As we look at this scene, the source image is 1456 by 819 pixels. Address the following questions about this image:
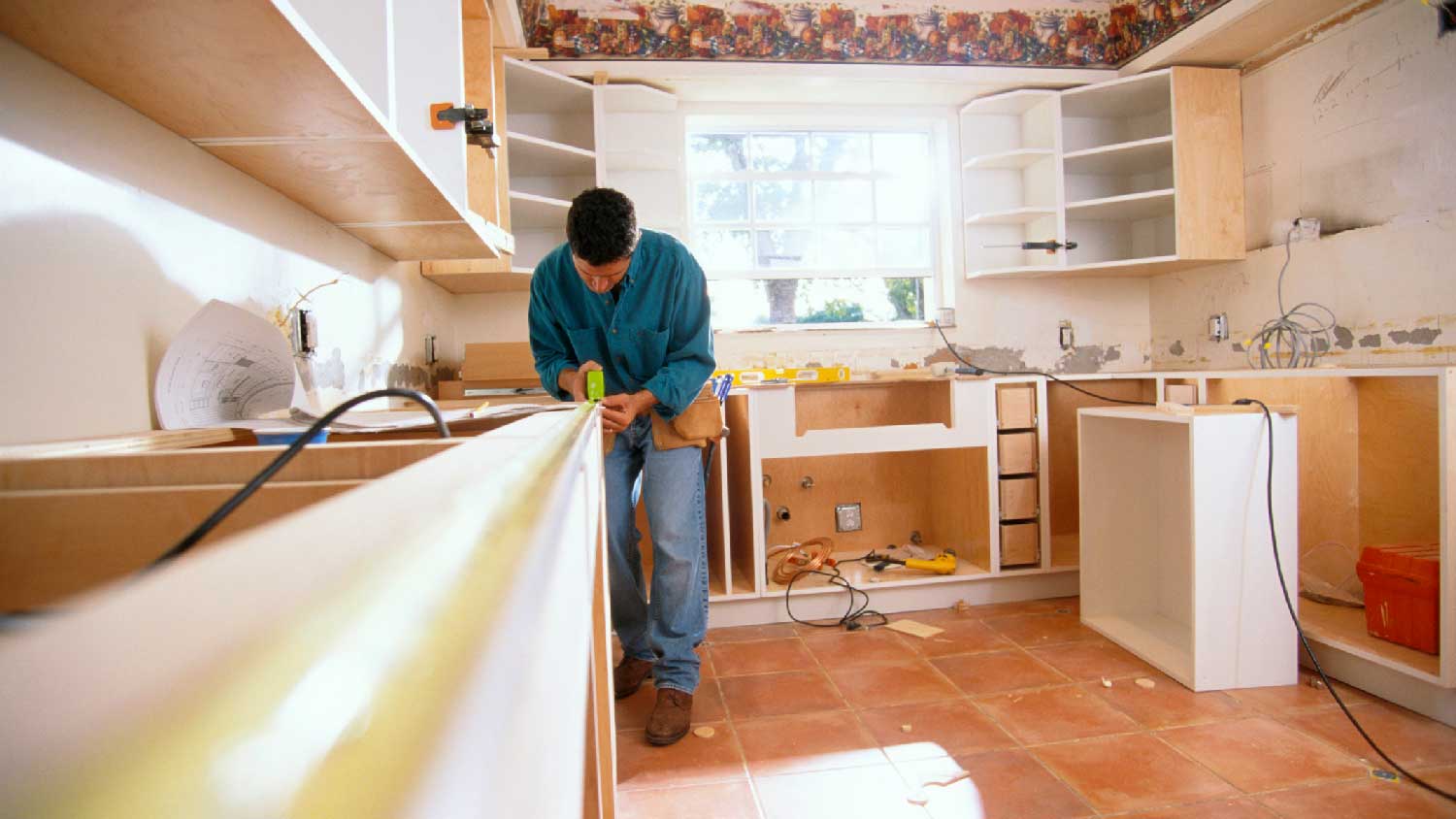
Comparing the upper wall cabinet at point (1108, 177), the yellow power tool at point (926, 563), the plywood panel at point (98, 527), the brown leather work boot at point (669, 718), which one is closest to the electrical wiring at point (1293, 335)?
the upper wall cabinet at point (1108, 177)

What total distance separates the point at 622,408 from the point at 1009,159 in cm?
267

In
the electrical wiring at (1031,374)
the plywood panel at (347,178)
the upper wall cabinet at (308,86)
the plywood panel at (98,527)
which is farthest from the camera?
the electrical wiring at (1031,374)

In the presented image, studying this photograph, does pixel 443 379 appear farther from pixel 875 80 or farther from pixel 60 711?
pixel 60 711

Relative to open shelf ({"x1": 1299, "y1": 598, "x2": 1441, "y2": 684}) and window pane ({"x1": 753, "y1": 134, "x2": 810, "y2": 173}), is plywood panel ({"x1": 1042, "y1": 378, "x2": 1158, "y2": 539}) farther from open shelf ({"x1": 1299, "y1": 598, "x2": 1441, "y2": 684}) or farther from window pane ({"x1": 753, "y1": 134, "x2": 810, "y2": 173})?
window pane ({"x1": 753, "y1": 134, "x2": 810, "y2": 173})

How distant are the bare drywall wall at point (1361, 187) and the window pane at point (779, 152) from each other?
1.93m

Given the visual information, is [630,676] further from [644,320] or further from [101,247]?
[101,247]

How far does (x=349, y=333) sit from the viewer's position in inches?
71.8

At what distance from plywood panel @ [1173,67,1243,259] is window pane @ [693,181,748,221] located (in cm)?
190

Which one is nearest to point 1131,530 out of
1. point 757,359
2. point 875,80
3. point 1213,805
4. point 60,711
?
point 1213,805

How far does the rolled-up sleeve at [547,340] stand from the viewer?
1.98 metres

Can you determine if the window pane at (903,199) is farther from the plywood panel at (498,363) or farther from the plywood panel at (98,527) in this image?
the plywood panel at (98,527)

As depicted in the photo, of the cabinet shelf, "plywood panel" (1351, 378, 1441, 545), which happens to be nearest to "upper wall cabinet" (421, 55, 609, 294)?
the cabinet shelf

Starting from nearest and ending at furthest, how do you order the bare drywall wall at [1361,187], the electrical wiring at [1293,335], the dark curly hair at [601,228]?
1. the dark curly hair at [601,228]
2. the bare drywall wall at [1361,187]
3. the electrical wiring at [1293,335]

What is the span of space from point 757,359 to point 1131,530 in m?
1.69
